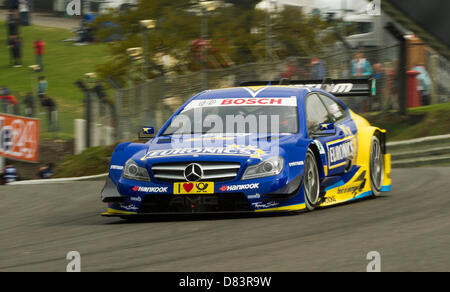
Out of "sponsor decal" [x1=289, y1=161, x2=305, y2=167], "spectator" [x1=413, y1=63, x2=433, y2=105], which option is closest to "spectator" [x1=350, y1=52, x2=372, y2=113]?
"spectator" [x1=413, y1=63, x2=433, y2=105]

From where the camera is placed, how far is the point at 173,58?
862 inches

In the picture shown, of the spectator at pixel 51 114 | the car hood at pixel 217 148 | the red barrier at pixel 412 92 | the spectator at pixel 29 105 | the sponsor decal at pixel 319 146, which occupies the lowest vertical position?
the spectator at pixel 51 114

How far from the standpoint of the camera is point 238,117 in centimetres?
977

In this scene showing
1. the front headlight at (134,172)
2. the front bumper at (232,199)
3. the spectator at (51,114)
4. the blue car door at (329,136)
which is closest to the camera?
the front bumper at (232,199)

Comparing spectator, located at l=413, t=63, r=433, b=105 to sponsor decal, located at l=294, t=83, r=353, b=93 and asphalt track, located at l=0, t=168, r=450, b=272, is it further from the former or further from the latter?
asphalt track, located at l=0, t=168, r=450, b=272

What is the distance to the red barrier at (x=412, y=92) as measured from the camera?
18.6 metres

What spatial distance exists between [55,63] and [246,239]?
102ft

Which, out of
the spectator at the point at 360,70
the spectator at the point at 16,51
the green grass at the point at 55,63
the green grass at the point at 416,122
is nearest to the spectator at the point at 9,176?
the green grass at the point at 55,63

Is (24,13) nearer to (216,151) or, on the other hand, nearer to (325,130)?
(325,130)

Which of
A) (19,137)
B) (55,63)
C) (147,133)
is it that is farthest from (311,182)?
(55,63)

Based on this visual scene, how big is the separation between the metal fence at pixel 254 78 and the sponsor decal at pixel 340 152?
8.38m

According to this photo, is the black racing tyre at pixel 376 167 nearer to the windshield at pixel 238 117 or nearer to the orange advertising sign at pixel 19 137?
the windshield at pixel 238 117
